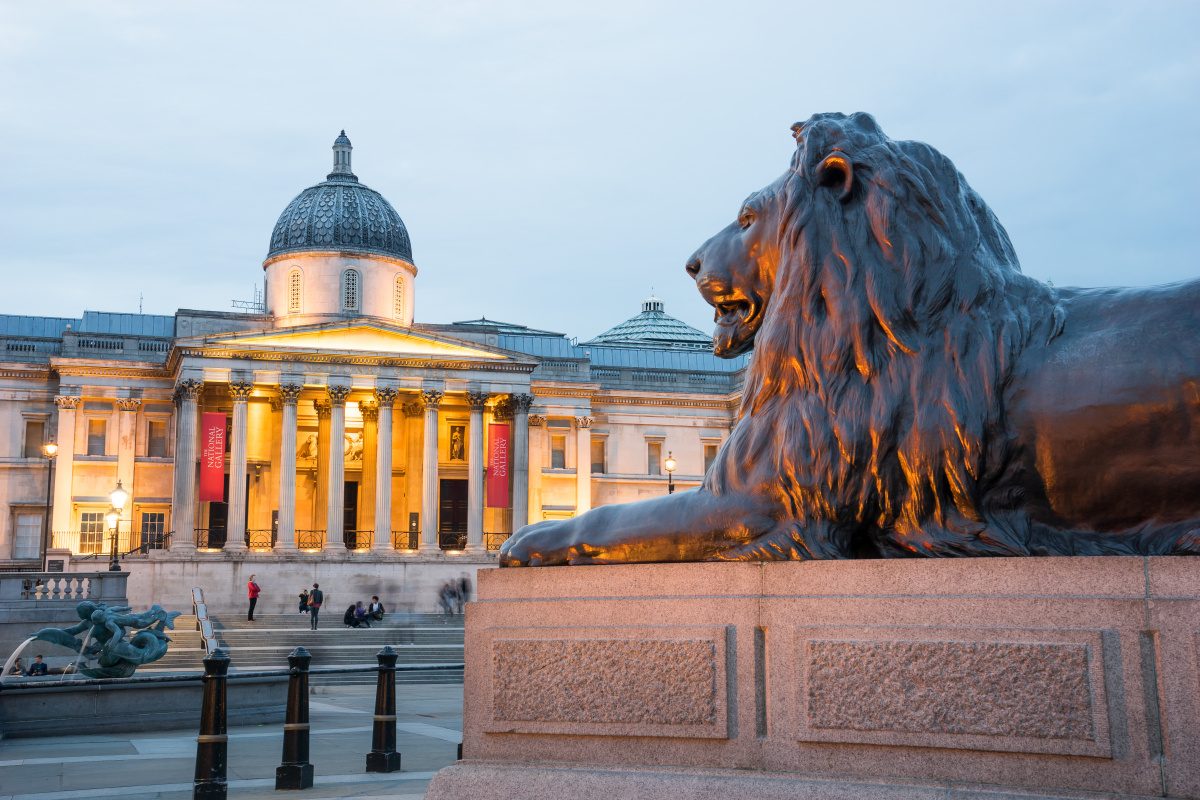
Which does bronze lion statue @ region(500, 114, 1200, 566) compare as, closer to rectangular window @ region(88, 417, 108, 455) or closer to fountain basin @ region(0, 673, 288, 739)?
fountain basin @ region(0, 673, 288, 739)

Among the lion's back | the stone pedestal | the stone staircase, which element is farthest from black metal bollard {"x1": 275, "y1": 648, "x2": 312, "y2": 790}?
the stone staircase

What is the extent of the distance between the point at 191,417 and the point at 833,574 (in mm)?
44029

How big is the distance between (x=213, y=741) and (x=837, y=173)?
19.5ft

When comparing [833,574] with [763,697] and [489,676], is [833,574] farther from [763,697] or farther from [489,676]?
[489,676]

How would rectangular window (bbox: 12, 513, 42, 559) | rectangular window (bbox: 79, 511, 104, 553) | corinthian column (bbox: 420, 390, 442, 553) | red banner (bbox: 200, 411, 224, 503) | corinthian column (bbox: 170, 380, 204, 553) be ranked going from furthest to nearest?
rectangular window (bbox: 12, 513, 42, 559)
corinthian column (bbox: 420, 390, 442, 553)
rectangular window (bbox: 79, 511, 104, 553)
corinthian column (bbox: 170, 380, 204, 553)
red banner (bbox: 200, 411, 224, 503)

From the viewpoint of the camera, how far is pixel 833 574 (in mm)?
3793

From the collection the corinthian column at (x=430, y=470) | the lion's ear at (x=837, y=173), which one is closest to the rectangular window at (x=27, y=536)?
the corinthian column at (x=430, y=470)

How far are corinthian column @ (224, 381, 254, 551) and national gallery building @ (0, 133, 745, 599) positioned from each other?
0.06m

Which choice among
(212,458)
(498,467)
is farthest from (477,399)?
(212,458)

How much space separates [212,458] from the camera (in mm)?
44094

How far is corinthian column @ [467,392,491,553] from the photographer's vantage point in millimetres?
47250

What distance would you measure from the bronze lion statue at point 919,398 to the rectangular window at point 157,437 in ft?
153

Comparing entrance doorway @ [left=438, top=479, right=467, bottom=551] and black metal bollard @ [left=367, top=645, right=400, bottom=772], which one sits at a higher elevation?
entrance doorway @ [left=438, top=479, right=467, bottom=551]

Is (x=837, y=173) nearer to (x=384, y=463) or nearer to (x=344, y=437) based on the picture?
(x=384, y=463)
